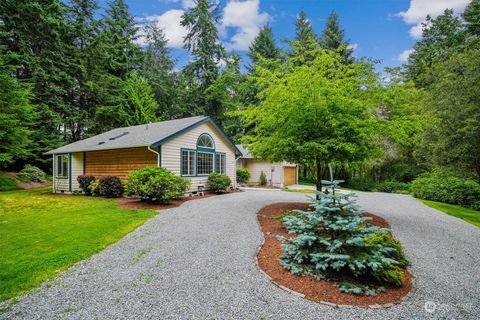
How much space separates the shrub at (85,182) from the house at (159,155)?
41cm

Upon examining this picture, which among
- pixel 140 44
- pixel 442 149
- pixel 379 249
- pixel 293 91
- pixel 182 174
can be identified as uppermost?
pixel 140 44

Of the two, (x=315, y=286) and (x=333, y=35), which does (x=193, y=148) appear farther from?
(x=333, y=35)

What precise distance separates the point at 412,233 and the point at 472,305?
3.68 meters

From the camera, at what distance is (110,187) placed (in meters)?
11.5

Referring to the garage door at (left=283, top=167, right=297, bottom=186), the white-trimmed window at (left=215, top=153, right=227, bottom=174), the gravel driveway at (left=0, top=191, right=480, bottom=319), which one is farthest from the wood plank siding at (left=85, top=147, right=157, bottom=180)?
the garage door at (left=283, top=167, right=297, bottom=186)

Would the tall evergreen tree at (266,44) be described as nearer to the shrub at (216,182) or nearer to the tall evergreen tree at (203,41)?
the tall evergreen tree at (203,41)

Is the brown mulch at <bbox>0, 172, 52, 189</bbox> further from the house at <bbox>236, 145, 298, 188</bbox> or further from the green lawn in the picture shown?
the house at <bbox>236, 145, 298, 188</bbox>

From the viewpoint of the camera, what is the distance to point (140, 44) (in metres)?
28.8

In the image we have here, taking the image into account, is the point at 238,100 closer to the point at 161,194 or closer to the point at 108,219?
the point at 161,194

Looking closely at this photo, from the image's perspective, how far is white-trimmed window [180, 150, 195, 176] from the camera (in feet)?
39.7

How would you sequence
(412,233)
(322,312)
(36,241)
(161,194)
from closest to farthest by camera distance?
(322,312)
(36,241)
(412,233)
(161,194)

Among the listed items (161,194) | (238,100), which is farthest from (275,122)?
(238,100)

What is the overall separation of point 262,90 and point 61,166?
14341 millimetres

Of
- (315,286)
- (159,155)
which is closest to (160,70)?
(159,155)
